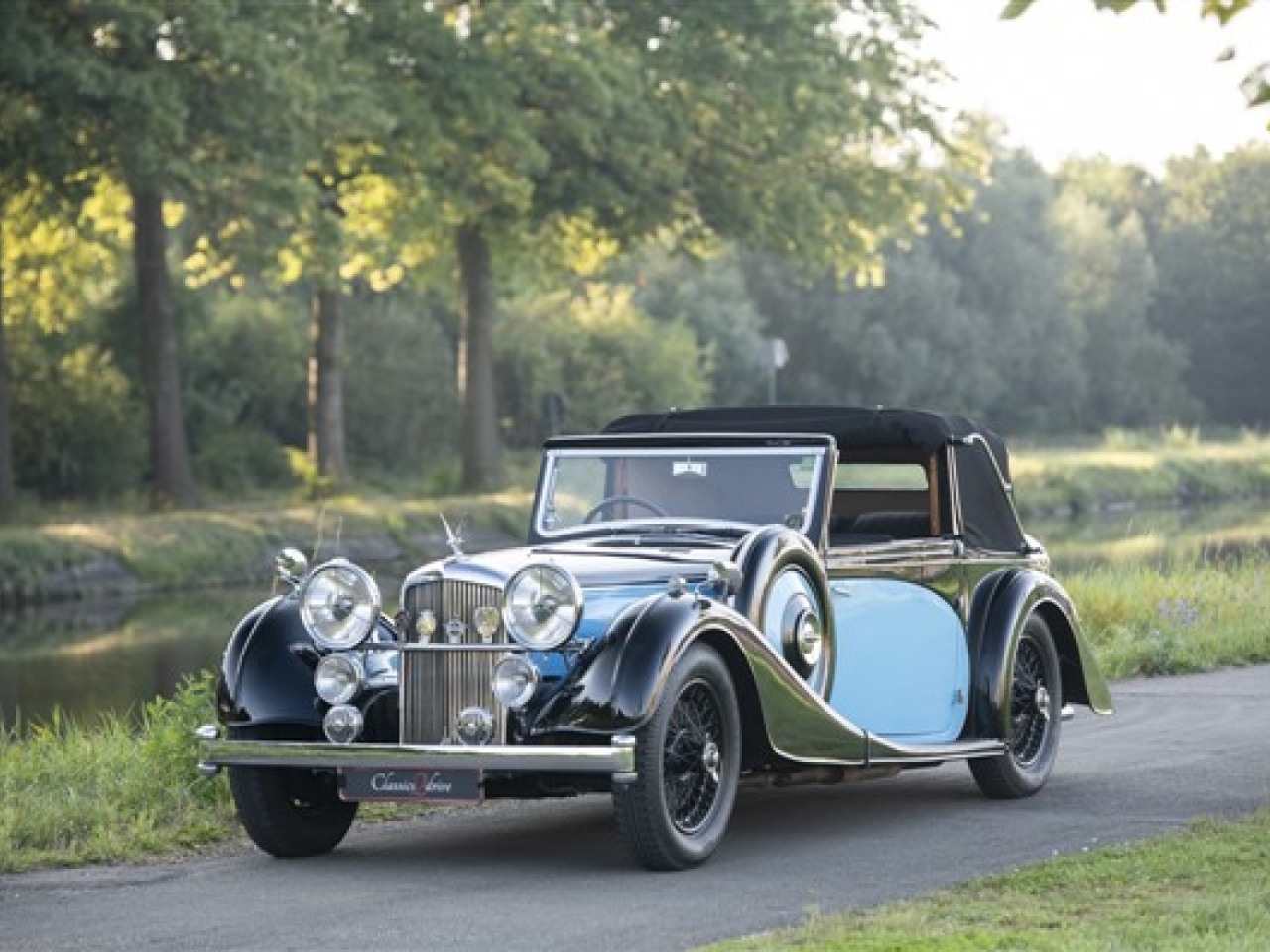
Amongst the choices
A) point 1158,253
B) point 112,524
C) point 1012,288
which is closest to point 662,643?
point 112,524

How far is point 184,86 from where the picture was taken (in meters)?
32.8

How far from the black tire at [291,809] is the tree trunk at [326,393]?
1212 inches

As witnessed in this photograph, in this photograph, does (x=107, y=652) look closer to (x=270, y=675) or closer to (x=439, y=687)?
(x=270, y=675)

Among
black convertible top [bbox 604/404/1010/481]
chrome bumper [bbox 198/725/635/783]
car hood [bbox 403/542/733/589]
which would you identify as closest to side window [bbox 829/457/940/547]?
black convertible top [bbox 604/404/1010/481]

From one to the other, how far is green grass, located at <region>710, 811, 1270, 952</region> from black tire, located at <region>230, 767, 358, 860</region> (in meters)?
2.72

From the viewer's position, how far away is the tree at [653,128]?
38.0 m

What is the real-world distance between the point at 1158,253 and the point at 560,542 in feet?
323

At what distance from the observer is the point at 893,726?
36.3ft

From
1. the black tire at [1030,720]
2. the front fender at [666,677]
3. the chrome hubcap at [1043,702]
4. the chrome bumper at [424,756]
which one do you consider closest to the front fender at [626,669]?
the front fender at [666,677]

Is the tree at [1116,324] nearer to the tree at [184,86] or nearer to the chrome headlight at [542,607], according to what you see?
the tree at [184,86]

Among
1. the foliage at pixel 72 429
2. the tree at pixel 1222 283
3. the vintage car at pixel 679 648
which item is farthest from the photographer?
the tree at pixel 1222 283

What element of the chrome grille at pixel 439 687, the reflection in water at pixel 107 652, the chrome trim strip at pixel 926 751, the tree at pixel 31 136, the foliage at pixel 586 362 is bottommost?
the reflection in water at pixel 107 652

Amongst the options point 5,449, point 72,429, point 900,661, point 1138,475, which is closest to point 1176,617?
point 900,661

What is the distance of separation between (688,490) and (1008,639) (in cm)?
167
